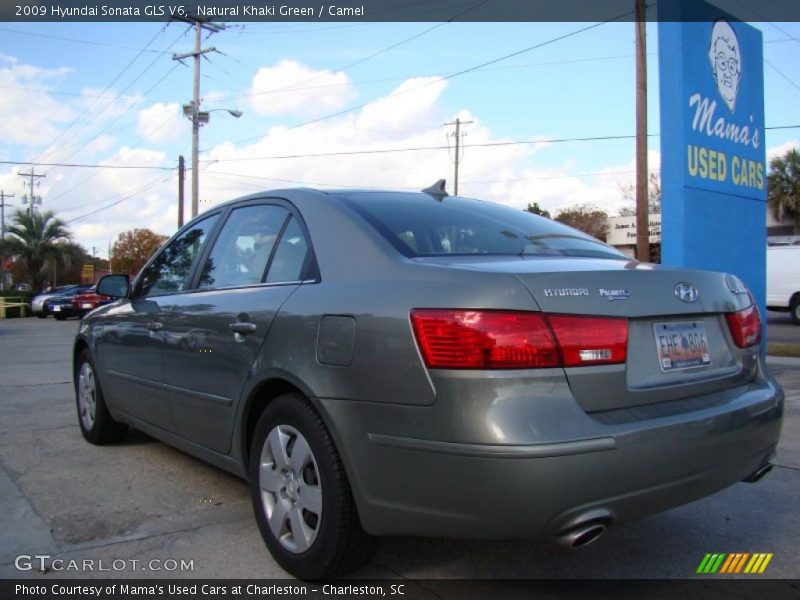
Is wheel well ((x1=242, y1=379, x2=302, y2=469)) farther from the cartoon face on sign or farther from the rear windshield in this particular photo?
the cartoon face on sign

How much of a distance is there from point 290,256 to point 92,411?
2738 millimetres

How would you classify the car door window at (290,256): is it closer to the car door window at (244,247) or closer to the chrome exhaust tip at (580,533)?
the car door window at (244,247)

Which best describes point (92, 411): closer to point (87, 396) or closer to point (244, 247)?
point (87, 396)

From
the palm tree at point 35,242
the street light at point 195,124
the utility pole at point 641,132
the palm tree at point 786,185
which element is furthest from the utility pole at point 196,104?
the palm tree at point 786,185

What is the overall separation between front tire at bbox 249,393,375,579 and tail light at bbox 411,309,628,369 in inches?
25.1

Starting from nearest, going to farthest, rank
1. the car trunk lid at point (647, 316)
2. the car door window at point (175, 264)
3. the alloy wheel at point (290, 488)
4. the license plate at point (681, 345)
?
the car trunk lid at point (647, 316)
the license plate at point (681, 345)
the alloy wheel at point (290, 488)
the car door window at point (175, 264)

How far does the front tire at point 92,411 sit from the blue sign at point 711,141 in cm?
615

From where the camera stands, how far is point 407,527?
248cm

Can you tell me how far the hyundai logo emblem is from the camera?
106 inches

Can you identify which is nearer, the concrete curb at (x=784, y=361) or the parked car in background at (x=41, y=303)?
the concrete curb at (x=784, y=361)

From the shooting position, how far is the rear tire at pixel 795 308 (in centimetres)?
1916

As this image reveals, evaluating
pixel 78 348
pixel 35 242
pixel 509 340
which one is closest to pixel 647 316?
pixel 509 340

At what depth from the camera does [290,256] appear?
3.29 meters

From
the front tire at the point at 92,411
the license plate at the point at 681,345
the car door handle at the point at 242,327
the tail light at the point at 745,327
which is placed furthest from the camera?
the front tire at the point at 92,411
